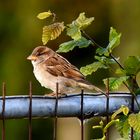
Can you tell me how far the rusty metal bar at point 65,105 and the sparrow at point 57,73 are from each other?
1.04 metres

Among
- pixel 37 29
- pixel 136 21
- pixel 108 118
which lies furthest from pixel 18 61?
pixel 108 118

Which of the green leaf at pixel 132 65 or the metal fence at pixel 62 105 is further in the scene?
the green leaf at pixel 132 65

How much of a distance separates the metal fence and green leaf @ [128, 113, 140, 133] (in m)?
0.13

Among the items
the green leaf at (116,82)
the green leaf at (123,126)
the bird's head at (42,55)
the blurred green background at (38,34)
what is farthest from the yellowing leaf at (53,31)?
the blurred green background at (38,34)

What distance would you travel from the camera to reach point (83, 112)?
3.51m

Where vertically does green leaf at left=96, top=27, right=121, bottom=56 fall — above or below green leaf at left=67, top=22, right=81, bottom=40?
below

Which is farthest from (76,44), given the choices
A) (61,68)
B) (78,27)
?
(61,68)

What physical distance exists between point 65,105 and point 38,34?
7037mm

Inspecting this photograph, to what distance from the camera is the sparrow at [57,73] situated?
15.8ft

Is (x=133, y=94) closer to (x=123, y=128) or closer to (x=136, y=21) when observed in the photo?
(x=123, y=128)

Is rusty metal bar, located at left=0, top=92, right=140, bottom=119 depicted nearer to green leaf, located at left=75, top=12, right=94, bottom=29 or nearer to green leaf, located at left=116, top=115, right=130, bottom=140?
green leaf, located at left=116, top=115, right=130, bottom=140

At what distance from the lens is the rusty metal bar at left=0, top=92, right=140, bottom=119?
339cm

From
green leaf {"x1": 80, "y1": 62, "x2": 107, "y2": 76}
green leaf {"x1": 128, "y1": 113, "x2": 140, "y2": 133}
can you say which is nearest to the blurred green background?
green leaf {"x1": 80, "y1": 62, "x2": 107, "y2": 76}

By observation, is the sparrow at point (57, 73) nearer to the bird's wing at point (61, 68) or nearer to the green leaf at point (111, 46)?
the bird's wing at point (61, 68)
